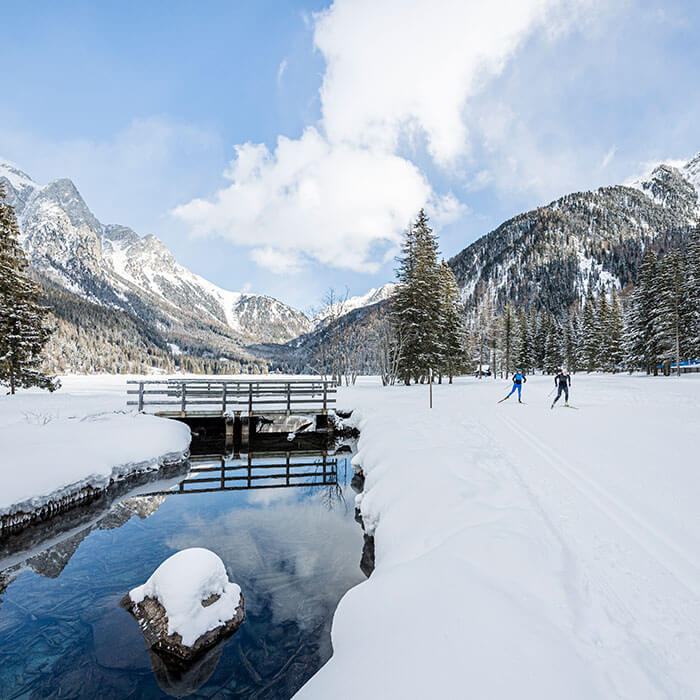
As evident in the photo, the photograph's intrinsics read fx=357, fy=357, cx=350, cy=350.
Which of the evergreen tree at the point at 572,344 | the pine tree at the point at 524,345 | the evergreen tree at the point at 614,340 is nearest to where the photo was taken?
the evergreen tree at the point at 614,340

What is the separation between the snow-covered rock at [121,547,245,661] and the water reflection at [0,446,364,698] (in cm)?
18

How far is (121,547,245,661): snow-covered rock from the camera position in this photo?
470cm

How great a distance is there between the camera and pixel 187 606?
483cm

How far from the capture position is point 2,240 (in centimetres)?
1789

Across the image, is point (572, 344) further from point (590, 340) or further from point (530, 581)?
point (530, 581)

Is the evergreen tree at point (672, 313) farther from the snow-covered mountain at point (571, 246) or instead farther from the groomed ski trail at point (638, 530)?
the snow-covered mountain at point (571, 246)

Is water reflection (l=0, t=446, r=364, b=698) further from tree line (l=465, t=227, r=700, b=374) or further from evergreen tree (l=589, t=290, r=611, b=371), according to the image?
evergreen tree (l=589, t=290, r=611, b=371)

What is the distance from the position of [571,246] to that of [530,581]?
167418 millimetres

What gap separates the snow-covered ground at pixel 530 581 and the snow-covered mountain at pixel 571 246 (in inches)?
5084

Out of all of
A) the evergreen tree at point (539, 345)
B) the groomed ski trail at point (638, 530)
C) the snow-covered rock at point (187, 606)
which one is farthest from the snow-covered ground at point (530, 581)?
the evergreen tree at point (539, 345)

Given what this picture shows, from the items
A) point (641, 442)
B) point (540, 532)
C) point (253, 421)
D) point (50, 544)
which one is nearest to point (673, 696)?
point (540, 532)

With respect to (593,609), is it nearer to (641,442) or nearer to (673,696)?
(673,696)

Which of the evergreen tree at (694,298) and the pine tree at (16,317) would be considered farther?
the evergreen tree at (694,298)

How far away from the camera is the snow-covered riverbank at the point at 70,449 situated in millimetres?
8172
